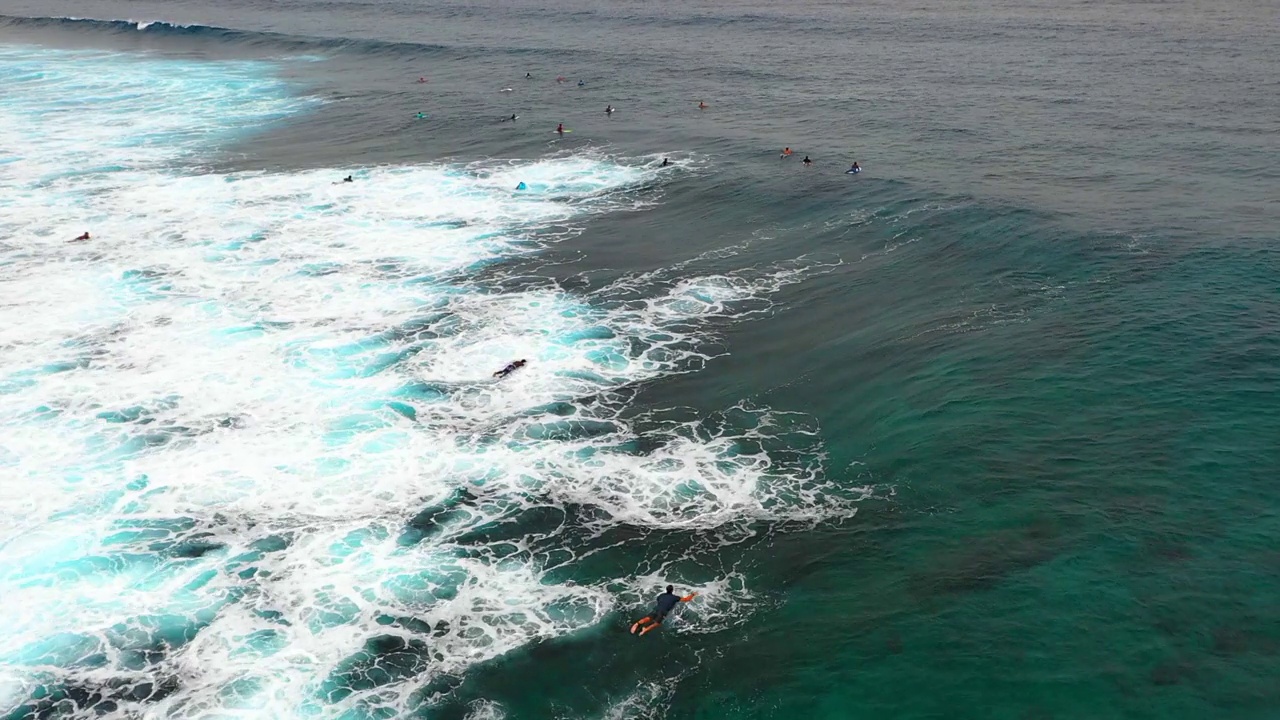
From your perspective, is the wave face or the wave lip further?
the wave lip

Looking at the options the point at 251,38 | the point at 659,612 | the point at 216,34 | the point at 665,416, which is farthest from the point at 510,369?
the point at 216,34

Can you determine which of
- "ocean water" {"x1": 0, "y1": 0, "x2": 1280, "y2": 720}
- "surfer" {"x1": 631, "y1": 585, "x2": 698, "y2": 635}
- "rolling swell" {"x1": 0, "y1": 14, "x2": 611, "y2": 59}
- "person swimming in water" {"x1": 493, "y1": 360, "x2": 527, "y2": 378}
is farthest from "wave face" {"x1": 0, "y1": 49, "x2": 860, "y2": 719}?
"rolling swell" {"x1": 0, "y1": 14, "x2": 611, "y2": 59}

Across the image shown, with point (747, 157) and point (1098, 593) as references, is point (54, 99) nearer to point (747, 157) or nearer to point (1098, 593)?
point (747, 157)

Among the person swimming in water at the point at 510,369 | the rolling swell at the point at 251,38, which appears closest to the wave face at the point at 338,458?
the person swimming in water at the point at 510,369

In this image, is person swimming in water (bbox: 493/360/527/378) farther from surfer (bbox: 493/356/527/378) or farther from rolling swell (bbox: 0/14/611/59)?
rolling swell (bbox: 0/14/611/59)

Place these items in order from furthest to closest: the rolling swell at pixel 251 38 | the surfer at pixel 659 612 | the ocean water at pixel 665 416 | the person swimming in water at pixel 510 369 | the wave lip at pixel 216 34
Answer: the wave lip at pixel 216 34 → the rolling swell at pixel 251 38 → the person swimming in water at pixel 510 369 → the surfer at pixel 659 612 → the ocean water at pixel 665 416

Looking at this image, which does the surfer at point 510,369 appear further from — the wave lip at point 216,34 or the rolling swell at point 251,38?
the wave lip at point 216,34
